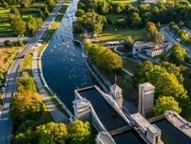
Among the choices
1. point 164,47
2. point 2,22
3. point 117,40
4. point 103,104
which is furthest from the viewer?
point 2,22

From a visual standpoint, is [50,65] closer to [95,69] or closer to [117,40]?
[95,69]

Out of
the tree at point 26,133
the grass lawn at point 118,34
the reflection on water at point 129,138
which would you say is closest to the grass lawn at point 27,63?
the grass lawn at point 118,34

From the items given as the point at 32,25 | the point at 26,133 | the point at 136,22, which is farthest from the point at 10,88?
the point at 136,22

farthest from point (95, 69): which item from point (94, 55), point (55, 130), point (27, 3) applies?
point (27, 3)

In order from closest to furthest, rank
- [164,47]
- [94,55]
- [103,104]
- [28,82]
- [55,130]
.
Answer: [55,130] < [103,104] < [28,82] < [94,55] < [164,47]

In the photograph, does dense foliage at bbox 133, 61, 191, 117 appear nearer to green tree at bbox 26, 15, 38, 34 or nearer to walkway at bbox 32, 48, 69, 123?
walkway at bbox 32, 48, 69, 123

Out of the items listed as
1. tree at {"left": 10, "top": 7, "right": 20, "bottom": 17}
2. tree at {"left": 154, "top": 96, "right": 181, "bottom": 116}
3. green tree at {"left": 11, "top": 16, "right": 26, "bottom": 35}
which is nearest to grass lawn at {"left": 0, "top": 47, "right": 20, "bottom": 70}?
green tree at {"left": 11, "top": 16, "right": 26, "bottom": 35}
